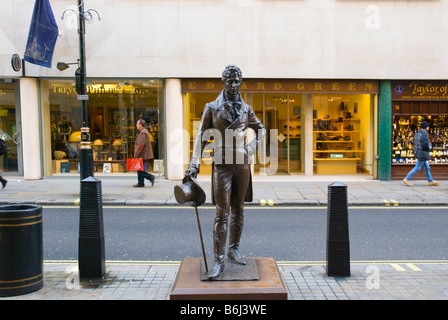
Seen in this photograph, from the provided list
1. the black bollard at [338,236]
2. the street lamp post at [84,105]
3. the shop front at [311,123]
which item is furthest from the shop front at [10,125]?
the black bollard at [338,236]

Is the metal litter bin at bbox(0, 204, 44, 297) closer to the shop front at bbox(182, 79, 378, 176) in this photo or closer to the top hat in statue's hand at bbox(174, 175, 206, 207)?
the top hat in statue's hand at bbox(174, 175, 206, 207)

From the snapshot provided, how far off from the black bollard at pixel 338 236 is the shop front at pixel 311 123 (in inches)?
387

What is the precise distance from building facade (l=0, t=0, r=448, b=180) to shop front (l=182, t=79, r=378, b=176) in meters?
0.07

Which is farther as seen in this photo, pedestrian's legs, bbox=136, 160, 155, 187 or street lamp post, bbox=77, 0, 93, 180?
pedestrian's legs, bbox=136, 160, 155, 187

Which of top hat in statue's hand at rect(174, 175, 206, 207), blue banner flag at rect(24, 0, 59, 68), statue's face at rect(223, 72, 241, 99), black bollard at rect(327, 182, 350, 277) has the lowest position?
black bollard at rect(327, 182, 350, 277)

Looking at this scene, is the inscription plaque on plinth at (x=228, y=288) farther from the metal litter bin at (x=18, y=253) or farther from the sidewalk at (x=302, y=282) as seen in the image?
the metal litter bin at (x=18, y=253)

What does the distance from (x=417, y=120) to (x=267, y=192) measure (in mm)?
6462

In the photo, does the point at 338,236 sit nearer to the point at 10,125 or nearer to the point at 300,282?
the point at 300,282

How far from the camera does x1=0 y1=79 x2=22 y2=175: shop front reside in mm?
15117

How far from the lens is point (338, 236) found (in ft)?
17.7

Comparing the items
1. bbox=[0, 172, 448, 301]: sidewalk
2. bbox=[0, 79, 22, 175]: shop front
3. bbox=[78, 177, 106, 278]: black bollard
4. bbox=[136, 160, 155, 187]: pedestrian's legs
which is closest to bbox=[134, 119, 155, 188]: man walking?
bbox=[136, 160, 155, 187]: pedestrian's legs

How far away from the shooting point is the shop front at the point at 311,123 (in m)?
14.8
